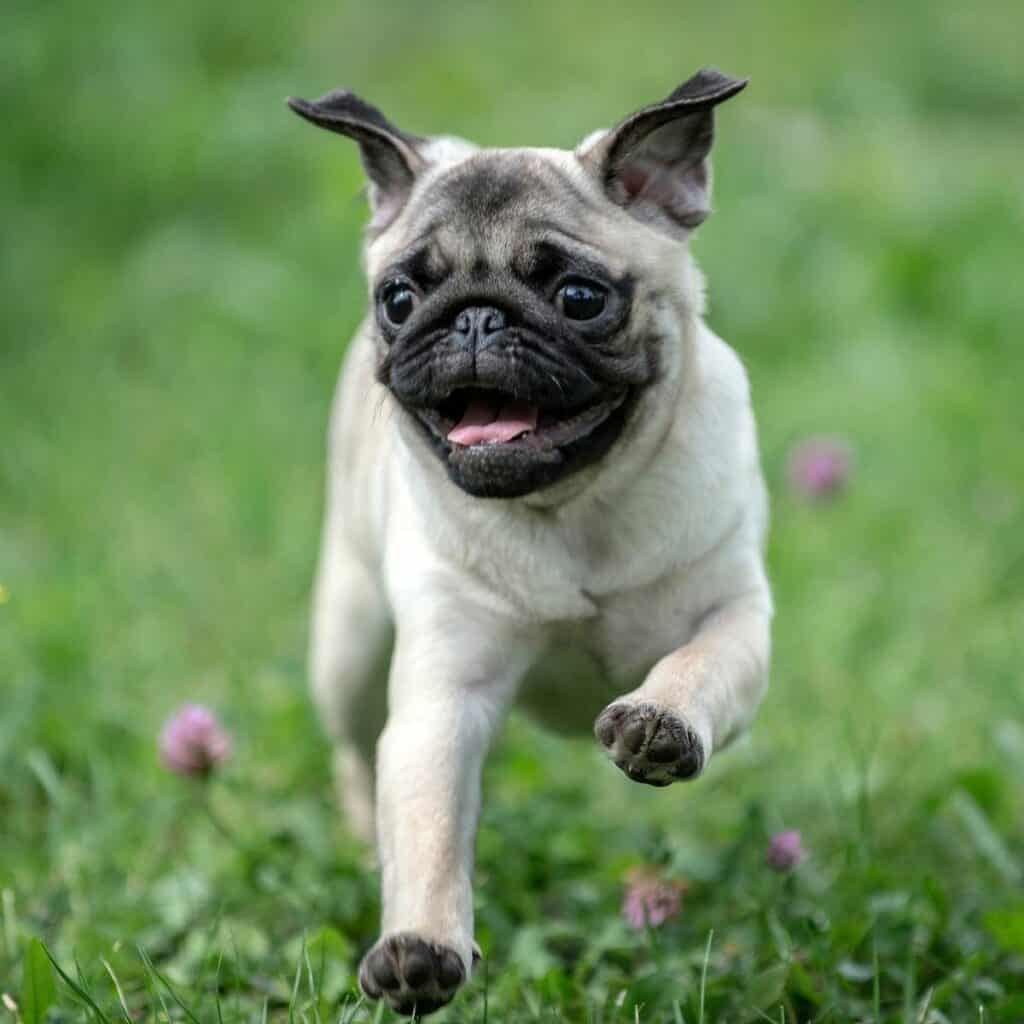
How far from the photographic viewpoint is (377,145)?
13.1 feet

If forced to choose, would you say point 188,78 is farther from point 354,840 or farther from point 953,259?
point 354,840

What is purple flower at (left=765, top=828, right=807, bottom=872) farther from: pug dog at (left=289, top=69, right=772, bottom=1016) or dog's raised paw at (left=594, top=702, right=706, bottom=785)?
dog's raised paw at (left=594, top=702, right=706, bottom=785)

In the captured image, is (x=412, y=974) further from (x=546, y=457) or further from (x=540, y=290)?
(x=540, y=290)

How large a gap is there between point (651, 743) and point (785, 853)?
91 centimetres

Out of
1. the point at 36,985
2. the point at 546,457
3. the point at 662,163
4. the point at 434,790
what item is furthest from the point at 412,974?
the point at 662,163

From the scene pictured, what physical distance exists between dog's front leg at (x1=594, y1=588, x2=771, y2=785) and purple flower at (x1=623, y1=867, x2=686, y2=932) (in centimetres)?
45

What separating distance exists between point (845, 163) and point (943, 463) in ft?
10.7

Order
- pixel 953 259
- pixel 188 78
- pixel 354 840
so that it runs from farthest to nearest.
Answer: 1. pixel 188 78
2. pixel 953 259
3. pixel 354 840

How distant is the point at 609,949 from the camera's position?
13.1 feet

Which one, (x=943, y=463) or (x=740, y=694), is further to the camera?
(x=943, y=463)

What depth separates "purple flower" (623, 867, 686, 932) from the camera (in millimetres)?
3869

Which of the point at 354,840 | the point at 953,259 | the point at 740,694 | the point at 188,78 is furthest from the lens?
the point at 188,78

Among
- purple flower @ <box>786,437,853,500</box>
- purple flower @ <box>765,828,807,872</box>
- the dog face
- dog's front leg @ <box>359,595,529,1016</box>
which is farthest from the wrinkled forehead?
purple flower @ <box>786,437,853,500</box>

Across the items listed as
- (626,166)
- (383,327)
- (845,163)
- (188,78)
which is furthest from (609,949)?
(188,78)
